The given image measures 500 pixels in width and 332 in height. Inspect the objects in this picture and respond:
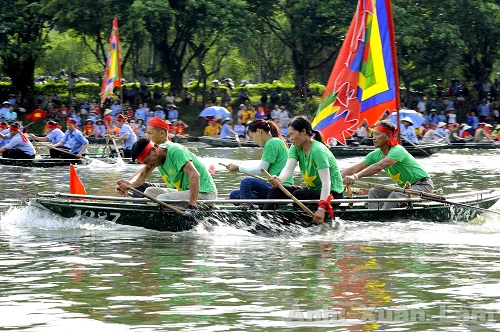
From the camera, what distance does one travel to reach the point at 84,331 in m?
7.40

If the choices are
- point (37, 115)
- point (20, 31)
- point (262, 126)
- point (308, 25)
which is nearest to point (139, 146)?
point (262, 126)

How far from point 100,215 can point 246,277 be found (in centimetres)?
363

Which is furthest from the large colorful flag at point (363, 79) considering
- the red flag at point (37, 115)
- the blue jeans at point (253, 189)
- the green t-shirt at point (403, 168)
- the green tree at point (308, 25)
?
the red flag at point (37, 115)

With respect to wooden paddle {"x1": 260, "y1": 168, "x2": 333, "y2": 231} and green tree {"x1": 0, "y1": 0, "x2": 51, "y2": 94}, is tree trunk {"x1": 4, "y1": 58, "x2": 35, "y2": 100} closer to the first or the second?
green tree {"x1": 0, "y1": 0, "x2": 51, "y2": 94}

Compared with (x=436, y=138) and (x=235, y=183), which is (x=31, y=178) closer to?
(x=235, y=183)

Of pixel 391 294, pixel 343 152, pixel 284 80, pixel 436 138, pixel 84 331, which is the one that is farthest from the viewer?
pixel 284 80

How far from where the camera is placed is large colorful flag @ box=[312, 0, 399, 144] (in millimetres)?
14938

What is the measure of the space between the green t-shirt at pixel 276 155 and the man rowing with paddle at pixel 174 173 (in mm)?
814

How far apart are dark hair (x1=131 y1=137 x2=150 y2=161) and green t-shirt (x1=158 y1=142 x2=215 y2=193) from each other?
29 cm

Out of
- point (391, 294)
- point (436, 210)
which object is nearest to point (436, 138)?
point (436, 210)

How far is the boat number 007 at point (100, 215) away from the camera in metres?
12.5

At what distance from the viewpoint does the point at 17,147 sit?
23.6 m

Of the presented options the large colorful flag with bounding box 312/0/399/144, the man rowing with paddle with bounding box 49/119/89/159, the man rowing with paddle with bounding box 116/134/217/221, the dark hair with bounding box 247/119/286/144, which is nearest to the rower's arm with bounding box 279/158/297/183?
the dark hair with bounding box 247/119/286/144

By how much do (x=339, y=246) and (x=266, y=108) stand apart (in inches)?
1172
